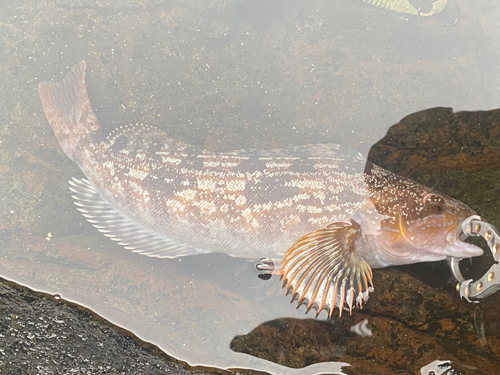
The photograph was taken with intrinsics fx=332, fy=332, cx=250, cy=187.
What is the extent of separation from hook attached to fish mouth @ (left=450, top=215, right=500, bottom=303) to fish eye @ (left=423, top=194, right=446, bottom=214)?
0.19 meters

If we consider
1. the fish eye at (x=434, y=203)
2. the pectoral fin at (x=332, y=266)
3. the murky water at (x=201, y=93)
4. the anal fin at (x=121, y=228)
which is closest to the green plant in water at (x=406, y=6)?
the murky water at (x=201, y=93)

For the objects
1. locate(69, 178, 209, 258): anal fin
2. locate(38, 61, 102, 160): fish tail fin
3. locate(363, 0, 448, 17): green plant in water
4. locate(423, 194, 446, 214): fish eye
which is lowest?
locate(69, 178, 209, 258): anal fin

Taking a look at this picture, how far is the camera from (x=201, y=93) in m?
3.44

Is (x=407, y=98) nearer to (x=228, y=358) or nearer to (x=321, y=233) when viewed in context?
(x=321, y=233)

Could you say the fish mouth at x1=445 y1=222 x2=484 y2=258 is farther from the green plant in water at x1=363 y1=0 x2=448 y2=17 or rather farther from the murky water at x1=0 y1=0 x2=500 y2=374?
the green plant in water at x1=363 y1=0 x2=448 y2=17

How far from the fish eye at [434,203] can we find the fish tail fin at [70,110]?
2.98 metres

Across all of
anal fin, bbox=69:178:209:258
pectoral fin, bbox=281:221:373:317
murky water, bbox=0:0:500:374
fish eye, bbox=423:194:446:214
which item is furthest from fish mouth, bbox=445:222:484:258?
anal fin, bbox=69:178:209:258

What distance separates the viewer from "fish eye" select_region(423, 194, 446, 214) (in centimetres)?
257

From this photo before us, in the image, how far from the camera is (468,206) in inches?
104

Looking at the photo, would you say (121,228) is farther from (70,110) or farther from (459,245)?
(459,245)

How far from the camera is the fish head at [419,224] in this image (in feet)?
8.34

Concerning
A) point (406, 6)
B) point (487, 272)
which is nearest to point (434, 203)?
point (487, 272)

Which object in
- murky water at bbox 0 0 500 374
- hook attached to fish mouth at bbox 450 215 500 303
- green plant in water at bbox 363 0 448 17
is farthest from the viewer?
green plant in water at bbox 363 0 448 17

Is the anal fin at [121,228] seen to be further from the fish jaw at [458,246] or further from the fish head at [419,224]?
the fish jaw at [458,246]
